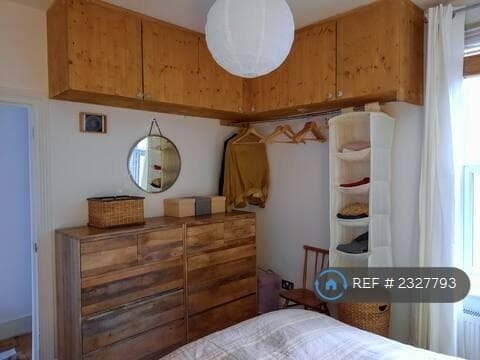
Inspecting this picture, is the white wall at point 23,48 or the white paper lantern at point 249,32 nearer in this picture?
the white paper lantern at point 249,32

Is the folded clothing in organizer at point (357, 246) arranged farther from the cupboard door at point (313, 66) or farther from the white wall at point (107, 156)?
the white wall at point (107, 156)

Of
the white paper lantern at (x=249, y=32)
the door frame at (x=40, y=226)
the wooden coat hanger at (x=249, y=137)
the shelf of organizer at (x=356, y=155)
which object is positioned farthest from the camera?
the wooden coat hanger at (x=249, y=137)

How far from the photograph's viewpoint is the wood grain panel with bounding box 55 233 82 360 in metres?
2.12

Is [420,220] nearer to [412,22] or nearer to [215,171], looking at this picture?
[412,22]

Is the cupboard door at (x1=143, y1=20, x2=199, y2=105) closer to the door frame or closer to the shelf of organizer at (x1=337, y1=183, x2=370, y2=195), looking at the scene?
the door frame

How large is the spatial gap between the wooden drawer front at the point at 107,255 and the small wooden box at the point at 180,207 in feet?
1.92

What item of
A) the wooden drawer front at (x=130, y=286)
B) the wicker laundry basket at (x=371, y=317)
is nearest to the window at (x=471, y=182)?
the wicker laundry basket at (x=371, y=317)

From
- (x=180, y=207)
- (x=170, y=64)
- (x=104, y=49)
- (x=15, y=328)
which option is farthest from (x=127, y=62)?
(x=15, y=328)

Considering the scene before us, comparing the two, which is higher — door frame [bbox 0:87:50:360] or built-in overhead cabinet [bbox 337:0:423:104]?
built-in overhead cabinet [bbox 337:0:423:104]

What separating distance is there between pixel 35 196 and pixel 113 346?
45.0 inches

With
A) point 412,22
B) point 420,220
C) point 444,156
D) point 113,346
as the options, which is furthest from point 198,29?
point 113,346

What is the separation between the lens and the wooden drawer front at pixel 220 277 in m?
2.65

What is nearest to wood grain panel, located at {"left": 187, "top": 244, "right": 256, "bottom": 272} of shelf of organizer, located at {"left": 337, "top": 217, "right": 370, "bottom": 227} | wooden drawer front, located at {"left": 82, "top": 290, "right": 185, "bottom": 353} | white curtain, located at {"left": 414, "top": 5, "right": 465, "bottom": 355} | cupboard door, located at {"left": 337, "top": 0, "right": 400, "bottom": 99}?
wooden drawer front, located at {"left": 82, "top": 290, "right": 185, "bottom": 353}

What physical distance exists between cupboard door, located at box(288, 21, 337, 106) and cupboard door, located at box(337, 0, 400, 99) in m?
0.06
